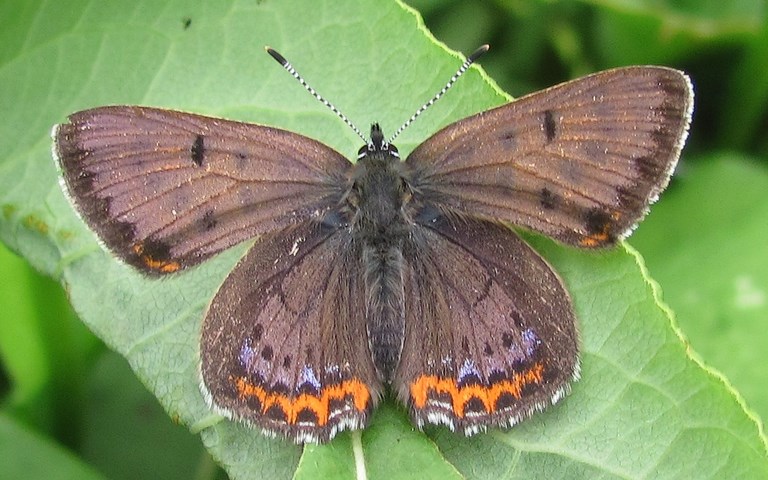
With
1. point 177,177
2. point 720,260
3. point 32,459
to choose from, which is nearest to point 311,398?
point 177,177

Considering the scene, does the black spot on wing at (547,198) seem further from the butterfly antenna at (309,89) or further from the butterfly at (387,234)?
the butterfly antenna at (309,89)

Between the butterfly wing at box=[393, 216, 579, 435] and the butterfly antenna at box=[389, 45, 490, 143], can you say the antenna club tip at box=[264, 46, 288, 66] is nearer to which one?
the butterfly antenna at box=[389, 45, 490, 143]

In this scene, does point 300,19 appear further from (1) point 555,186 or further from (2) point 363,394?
(2) point 363,394

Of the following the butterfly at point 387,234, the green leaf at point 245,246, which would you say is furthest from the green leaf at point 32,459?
the butterfly at point 387,234

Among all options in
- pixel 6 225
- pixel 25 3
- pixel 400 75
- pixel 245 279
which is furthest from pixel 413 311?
pixel 25 3

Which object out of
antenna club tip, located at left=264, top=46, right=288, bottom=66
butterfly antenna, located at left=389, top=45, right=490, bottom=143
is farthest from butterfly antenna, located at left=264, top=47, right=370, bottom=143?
butterfly antenna, located at left=389, top=45, right=490, bottom=143

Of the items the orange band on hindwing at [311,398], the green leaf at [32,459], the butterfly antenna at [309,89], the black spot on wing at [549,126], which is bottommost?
the green leaf at [32,459]
